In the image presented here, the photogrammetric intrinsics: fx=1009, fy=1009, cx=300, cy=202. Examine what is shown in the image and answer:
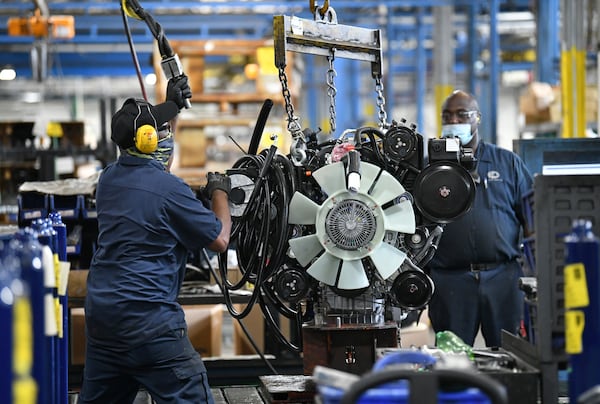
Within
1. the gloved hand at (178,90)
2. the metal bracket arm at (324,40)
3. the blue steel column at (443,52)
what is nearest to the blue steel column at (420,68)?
the blue steel column at (443,52)

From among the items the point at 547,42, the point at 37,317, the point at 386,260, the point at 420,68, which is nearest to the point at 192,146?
the point at 547,42

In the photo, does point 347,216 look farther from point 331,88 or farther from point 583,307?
point 583,307

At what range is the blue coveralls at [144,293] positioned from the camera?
3305mm

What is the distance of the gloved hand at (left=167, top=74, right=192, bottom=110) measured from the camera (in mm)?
3730

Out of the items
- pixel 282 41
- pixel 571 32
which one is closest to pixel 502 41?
pixel 571 32

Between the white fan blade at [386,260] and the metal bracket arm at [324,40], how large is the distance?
81cm

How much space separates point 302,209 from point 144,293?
661 mm

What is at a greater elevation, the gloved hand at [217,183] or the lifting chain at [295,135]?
the lifting chain at [295,135]

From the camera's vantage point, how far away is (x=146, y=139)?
3.39m

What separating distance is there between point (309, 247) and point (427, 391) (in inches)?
58.3

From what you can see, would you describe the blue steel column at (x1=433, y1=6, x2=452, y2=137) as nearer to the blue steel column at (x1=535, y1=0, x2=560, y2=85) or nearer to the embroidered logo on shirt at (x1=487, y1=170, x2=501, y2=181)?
the blue steel column at (x1=535, y1=0, x2=560, y2=85)

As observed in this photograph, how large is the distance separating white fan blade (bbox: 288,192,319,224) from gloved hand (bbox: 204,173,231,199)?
24 cm

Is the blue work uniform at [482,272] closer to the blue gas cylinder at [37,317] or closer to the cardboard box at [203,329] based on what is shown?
the cardboard box at [203,329]

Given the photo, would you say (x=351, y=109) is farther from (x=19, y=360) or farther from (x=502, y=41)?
(x=19, y=360)
